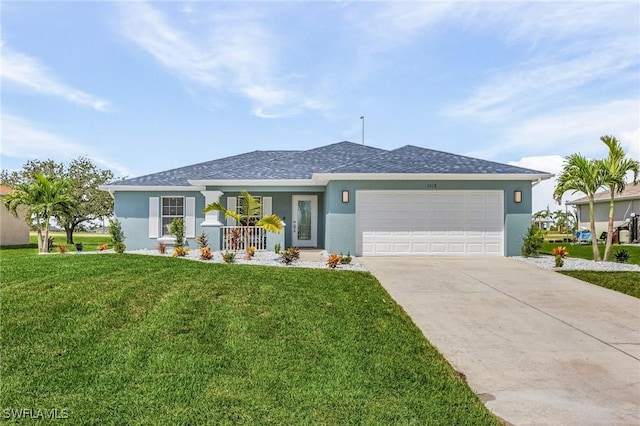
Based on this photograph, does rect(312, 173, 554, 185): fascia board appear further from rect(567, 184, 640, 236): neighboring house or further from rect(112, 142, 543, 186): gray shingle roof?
rect(567, 184, 640, 236): neighboring house

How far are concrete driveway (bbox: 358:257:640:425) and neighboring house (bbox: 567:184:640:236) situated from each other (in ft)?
65.7

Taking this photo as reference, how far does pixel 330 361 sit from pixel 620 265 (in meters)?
11.9

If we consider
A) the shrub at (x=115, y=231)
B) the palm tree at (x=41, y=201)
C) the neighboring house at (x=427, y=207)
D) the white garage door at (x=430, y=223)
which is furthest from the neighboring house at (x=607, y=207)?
the palm tree at (x=41, y=201)

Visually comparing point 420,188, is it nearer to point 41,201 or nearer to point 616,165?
point 616,165

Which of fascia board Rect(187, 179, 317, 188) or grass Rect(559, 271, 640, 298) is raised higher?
fascia board Rect(187, 179, 317, 188)

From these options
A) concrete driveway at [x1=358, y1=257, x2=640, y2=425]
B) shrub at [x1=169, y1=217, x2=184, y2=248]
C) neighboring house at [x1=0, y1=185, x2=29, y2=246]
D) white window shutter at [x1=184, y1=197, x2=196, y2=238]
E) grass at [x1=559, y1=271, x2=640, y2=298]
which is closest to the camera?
concrete driveway at [x1=358, y1=257, x2=640, y2=425]

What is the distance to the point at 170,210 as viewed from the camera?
16812mm

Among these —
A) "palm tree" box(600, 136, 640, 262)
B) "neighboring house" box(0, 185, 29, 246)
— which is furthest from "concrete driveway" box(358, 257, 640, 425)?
"neighboring house" box(0, 185, 29, 246)

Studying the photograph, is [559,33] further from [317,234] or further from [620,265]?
[317,234]

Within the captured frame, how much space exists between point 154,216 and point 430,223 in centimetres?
1103

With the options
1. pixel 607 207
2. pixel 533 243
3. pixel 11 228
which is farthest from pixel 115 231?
pixel 607 207

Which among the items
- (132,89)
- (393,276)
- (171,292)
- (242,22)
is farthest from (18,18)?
(393,276)

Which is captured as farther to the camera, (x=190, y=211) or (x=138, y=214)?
(x=138, y=214)

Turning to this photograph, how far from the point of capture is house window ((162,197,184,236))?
659 inches
